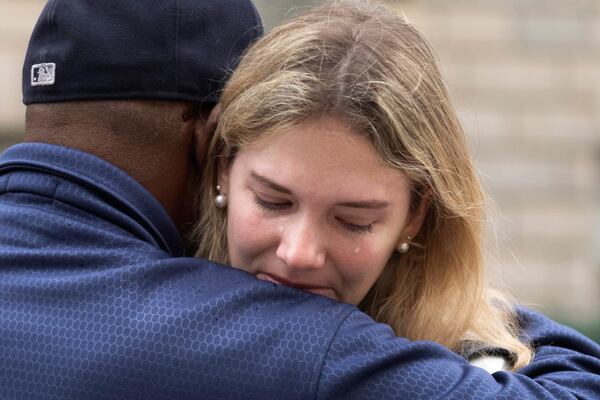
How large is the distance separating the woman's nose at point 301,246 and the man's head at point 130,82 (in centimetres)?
31

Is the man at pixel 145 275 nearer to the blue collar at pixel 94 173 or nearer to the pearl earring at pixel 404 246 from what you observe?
the blue collar at pixel 94 173

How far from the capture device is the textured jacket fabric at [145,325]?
2.32 metres

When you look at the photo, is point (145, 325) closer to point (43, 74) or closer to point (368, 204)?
point (368, 204)

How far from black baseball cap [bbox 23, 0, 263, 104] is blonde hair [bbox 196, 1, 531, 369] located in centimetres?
10

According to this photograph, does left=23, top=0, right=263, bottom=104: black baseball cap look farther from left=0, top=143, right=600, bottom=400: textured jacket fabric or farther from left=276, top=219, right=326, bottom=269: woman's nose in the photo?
left=276, top=219, right=326, bottom=269: woman's nose

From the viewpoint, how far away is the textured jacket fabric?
2.32m

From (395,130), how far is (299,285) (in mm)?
373

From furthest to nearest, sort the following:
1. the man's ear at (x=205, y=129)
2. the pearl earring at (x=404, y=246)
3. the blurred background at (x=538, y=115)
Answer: the blurred background at (x=538, y=115) < the pearl earring at (x=404, y=246) < the man's ear at (x=205, y=129)

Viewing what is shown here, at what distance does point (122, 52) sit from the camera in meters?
2.65

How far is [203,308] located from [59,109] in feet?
1.87

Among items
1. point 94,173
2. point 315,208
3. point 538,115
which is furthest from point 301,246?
point 538,115

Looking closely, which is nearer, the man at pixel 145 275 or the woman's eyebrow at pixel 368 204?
the man at pixel 145 275

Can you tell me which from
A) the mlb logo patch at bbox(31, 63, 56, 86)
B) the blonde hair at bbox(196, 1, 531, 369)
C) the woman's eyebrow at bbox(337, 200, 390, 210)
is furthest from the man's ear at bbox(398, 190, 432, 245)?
the mlb logo patch at bbox(31, 63, 56, 86)

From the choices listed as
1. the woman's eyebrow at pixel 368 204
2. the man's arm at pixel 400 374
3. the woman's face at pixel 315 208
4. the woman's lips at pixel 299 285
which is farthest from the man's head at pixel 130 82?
the man's arm at pixel 400 374
